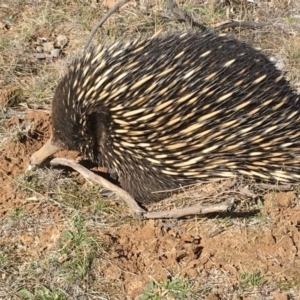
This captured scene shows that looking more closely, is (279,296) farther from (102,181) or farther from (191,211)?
(102,181)

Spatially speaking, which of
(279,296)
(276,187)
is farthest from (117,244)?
(276,187)

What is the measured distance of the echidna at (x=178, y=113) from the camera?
2.84 m

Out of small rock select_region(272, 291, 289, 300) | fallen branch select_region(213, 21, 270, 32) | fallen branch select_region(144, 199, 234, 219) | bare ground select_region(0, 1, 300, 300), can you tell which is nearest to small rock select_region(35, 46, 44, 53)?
bare ground select_region(0, 1, 300, 300)

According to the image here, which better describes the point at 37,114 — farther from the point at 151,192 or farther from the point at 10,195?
the point at 151,192

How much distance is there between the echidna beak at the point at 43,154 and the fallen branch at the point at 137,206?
2.1 inches

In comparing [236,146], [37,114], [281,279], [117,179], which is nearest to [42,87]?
[37,114]

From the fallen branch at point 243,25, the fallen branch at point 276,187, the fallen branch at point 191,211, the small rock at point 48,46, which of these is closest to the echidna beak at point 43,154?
the fallen branch at point 191,211

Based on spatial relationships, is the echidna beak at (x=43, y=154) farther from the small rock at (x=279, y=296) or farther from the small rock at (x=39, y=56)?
the small rock at (x=279, y=296)

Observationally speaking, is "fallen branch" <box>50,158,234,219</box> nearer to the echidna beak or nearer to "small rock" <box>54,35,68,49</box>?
the echidna beak

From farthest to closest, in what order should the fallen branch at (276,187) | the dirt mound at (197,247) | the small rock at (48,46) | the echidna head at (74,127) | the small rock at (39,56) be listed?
the small rock at (48,46) < the small rock at (39,56) < the fallen branch at (276,187) < the echidna head at (74,127) < the dirt mound at (197,247)

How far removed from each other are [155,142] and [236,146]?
42 centimetres

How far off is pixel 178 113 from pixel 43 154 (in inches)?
31.8

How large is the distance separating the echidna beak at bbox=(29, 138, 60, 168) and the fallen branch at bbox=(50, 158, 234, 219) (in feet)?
0.18

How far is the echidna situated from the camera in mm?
2844
